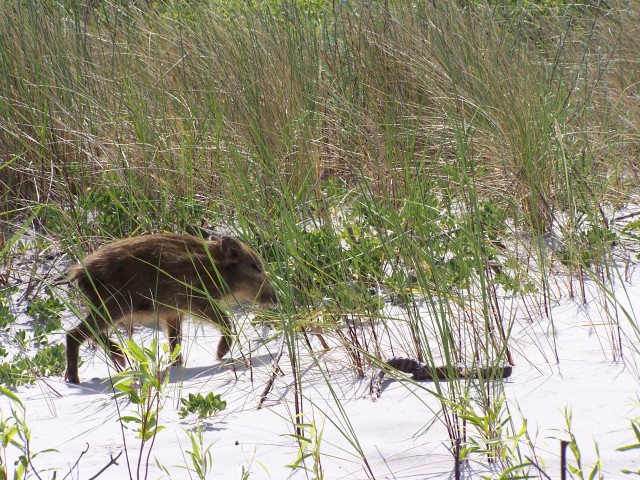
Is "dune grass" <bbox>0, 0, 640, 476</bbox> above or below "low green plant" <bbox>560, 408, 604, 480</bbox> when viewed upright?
above

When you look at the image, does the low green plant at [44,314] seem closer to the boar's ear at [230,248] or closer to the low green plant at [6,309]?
the low green plant at [6,309]

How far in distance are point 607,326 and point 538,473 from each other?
5.68ft

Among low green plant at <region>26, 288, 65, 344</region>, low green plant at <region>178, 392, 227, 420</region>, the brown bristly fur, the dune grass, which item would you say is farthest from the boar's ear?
low green plant at <region>178, 392, 227, 420</region>

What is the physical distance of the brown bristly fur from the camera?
5367 mm

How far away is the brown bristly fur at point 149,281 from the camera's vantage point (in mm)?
5367

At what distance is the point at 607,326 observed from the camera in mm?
4699

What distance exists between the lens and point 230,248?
5.96 metres

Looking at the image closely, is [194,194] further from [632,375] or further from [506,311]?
[632,375]

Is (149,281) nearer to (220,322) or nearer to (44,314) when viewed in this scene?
(220,322)

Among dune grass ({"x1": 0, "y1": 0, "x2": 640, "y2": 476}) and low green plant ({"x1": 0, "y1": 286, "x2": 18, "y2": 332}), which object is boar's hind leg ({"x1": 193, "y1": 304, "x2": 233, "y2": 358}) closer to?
dune grass ({"x1": 0, "y1": 0, "x2": 640, "y2": 476})

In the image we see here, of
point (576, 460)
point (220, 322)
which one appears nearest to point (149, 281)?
point (220, 322)

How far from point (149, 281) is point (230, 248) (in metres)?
0.58

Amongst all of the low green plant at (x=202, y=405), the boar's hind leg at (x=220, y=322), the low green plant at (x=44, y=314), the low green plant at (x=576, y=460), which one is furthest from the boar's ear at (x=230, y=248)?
the low green plant at (x=576, y=460)

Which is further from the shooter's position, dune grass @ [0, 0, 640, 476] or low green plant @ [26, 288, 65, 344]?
dune grass @ [0, 0, 640, 476]
